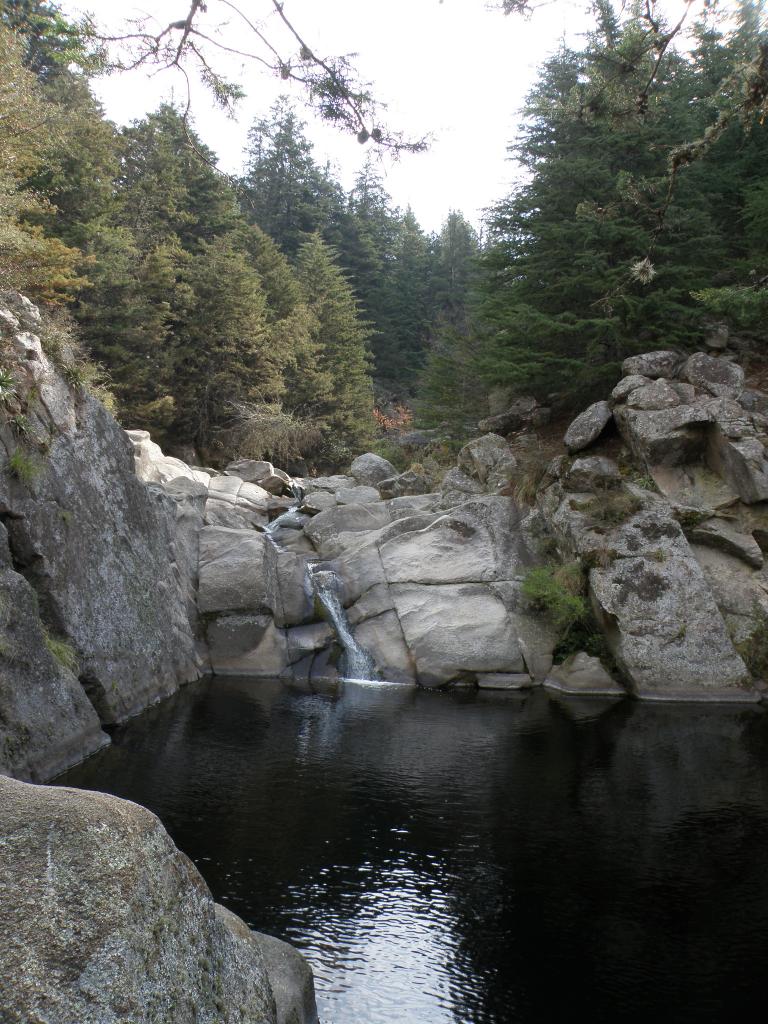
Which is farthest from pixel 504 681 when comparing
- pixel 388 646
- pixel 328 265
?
pixel 328 265

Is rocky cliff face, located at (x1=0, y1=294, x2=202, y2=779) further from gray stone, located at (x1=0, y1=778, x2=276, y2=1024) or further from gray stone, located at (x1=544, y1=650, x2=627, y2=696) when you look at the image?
gray stone, located at (x1=544, y1=650, x2=627, y2=696)

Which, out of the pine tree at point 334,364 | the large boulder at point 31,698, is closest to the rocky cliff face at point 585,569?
the large boulder at point 31,698

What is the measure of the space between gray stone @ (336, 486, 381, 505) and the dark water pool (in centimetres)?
1046

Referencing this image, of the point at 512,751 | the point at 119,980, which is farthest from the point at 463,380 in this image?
the point at 119,980

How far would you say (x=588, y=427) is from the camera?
20.8 m

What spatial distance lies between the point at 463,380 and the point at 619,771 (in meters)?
19.3

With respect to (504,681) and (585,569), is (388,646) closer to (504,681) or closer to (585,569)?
(504,681)

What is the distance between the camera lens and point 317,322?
132 ft

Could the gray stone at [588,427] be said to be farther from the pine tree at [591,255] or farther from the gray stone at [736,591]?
the gray stone at [736,591]

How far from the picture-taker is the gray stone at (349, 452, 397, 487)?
30312 mm

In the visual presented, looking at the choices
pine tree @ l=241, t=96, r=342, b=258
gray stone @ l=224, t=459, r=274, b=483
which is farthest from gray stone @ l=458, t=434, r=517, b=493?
pine tree @ l=241, t=96, r=342, b=258

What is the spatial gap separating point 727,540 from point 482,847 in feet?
38.1

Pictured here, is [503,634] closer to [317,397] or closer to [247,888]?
[247,888]

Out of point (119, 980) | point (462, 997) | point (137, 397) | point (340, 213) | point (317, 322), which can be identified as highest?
point (340, 213)
